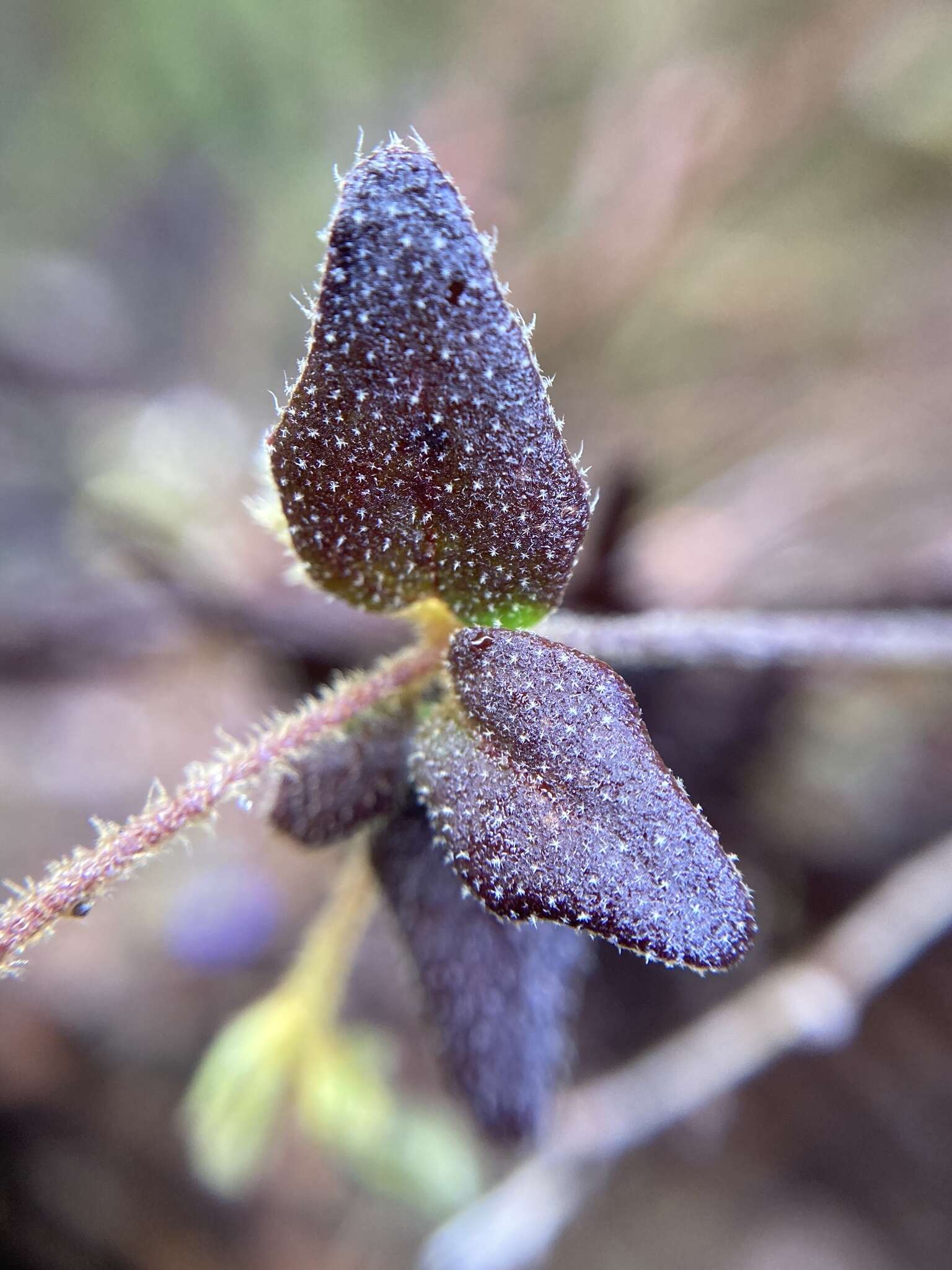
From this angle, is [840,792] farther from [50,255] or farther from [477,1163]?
[50,255]

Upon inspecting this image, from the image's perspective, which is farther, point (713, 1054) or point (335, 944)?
point (713, 1054)

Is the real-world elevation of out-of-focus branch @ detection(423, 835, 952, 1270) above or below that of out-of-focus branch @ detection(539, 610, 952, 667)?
below

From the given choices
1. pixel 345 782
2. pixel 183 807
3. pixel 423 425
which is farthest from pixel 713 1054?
pixel 423 425

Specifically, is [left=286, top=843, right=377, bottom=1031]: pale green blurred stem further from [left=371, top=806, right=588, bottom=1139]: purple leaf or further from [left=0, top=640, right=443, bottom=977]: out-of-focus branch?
[left=0, top=640, right=443, bottom=977]: out-of-focus branch

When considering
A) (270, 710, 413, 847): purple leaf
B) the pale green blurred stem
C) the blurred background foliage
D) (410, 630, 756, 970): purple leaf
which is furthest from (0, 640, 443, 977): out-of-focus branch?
the blurred background foliage

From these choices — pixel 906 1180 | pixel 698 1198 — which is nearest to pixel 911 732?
pixel 906 1180

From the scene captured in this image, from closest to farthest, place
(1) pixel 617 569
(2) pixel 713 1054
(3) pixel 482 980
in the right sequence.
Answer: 1. (3) pixel 482 980
2. (2) pixel 713 1054
3. (1) pixel 617 569

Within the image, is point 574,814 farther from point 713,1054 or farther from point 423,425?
point 713,1054
